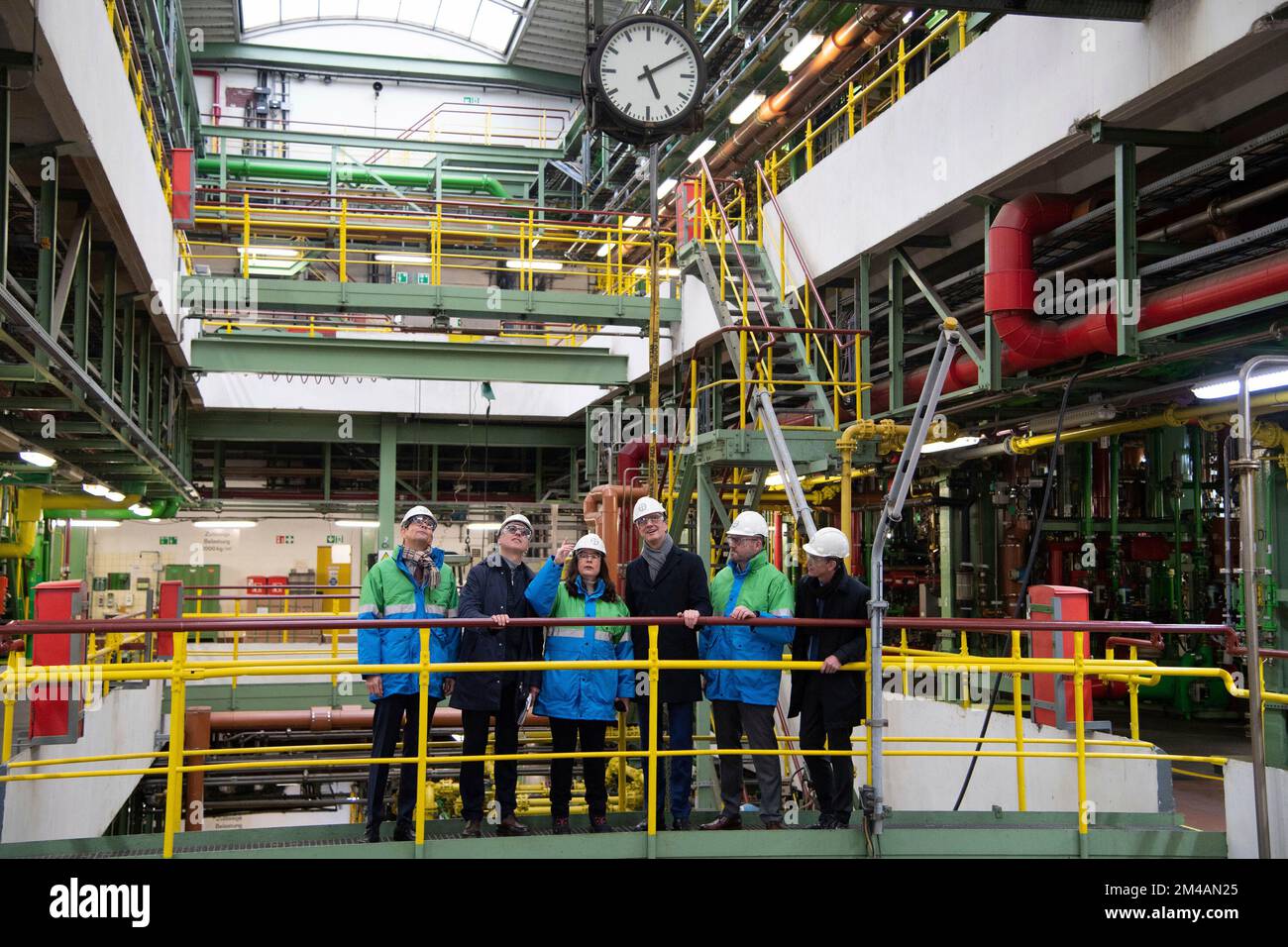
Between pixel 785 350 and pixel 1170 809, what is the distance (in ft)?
26.1

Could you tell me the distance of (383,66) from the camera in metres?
28.8

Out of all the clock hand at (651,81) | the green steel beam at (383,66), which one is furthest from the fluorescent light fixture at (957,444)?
the green steel beam at (383,66)

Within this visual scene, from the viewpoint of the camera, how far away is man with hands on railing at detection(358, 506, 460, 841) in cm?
625

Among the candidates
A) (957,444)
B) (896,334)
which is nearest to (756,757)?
(896,334)

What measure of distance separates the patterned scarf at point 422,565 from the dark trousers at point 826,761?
2.34 metres

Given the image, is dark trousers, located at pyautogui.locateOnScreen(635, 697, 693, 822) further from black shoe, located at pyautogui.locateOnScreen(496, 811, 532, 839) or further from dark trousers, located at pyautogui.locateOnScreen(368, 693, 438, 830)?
dark trousers, located at pyautogui.locateOnScreen(368, 693, 438, 830)

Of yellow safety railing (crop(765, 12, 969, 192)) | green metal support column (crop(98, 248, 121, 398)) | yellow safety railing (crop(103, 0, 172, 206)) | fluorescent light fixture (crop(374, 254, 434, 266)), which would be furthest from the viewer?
fluorescent light fixture (crop(374, 254, 434, 266))

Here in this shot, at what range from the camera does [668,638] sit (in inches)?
259

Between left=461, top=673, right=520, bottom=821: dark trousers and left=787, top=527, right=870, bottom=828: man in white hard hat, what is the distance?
1.71 m

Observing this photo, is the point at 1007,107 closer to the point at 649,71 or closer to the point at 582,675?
the point at 649,71

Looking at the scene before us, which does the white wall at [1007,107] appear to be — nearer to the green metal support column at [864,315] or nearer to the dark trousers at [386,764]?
the green metal support column at [864,315]

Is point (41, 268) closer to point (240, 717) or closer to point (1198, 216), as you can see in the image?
point (1198, 216)

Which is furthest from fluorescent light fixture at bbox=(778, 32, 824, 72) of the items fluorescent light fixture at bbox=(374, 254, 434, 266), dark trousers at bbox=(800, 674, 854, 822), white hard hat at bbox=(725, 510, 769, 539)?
dark trousers at bbox=(800, 674, 854, 822)
